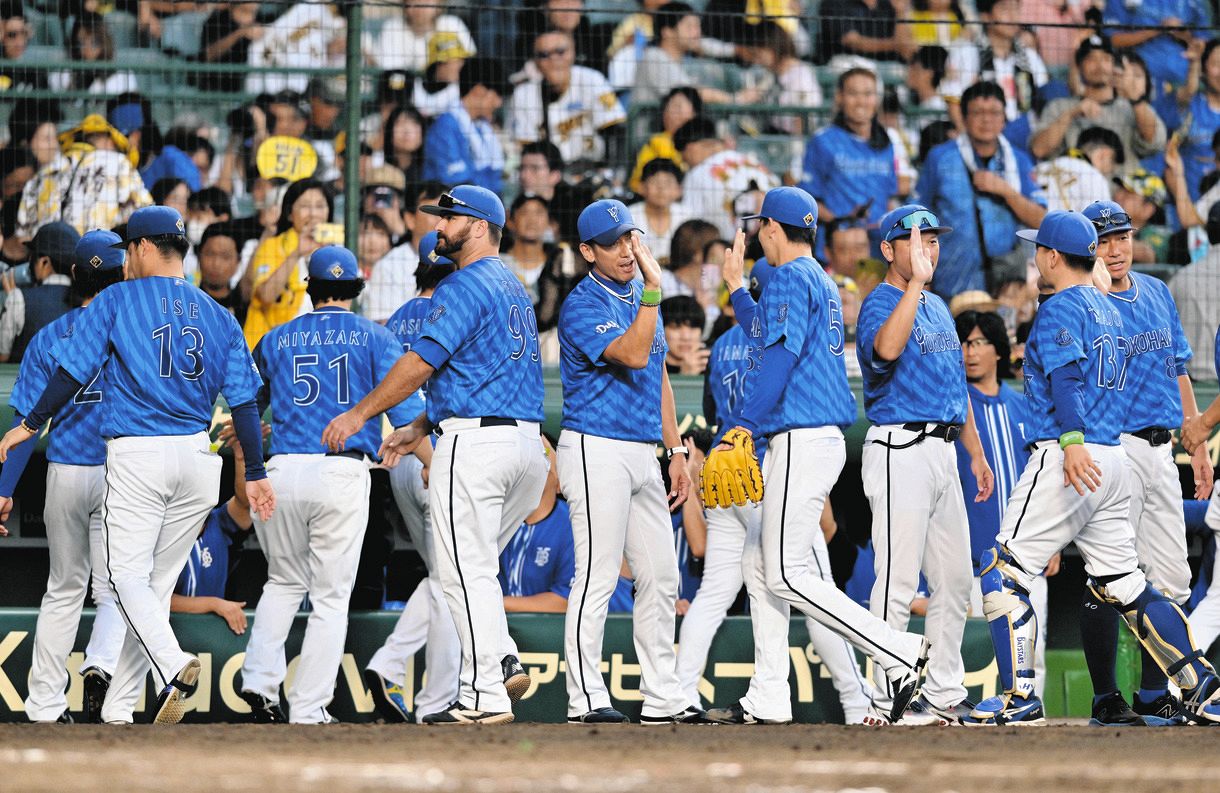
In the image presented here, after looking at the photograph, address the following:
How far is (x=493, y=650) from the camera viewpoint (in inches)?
231

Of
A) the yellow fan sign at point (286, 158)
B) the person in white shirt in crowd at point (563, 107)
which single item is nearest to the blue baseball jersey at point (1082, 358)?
the person in white shirt in crowd at point (563, 107)

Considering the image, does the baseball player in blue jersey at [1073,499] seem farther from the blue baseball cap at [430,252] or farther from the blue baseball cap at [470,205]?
the blue baseball cap at [430,252]

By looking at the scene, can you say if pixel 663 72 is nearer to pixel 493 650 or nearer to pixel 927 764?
pixel 493 650

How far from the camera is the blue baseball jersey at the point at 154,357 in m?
6.38

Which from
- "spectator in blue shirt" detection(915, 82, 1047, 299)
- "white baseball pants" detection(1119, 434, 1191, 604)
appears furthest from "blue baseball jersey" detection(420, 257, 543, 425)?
"spectator in blue shirt" detection(915, 82, 1047, 299)

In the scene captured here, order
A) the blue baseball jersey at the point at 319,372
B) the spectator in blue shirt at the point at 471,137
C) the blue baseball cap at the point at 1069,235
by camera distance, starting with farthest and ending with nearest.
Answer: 1. the spectator in blue shirt at the point at 471,137
2. the blue baseball jersey at the point at 319,372
3. the blue baseball cap at the point at 1069,235

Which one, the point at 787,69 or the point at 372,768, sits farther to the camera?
the point at 787,69

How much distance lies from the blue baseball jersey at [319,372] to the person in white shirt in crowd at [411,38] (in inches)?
133

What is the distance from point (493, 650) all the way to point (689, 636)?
1.66m

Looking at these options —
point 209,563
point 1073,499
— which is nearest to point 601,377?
point 1073,499

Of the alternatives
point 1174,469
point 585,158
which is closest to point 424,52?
point 585,158

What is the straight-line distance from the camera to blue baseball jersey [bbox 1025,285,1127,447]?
20.5 ft

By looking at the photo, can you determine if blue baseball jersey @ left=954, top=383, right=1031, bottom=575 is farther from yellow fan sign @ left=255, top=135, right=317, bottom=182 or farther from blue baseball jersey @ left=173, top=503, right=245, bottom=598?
yellow fan sign @ left=255, top=135, right=317, bottom=182

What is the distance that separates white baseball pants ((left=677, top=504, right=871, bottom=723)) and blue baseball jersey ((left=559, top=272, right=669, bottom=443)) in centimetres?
64
